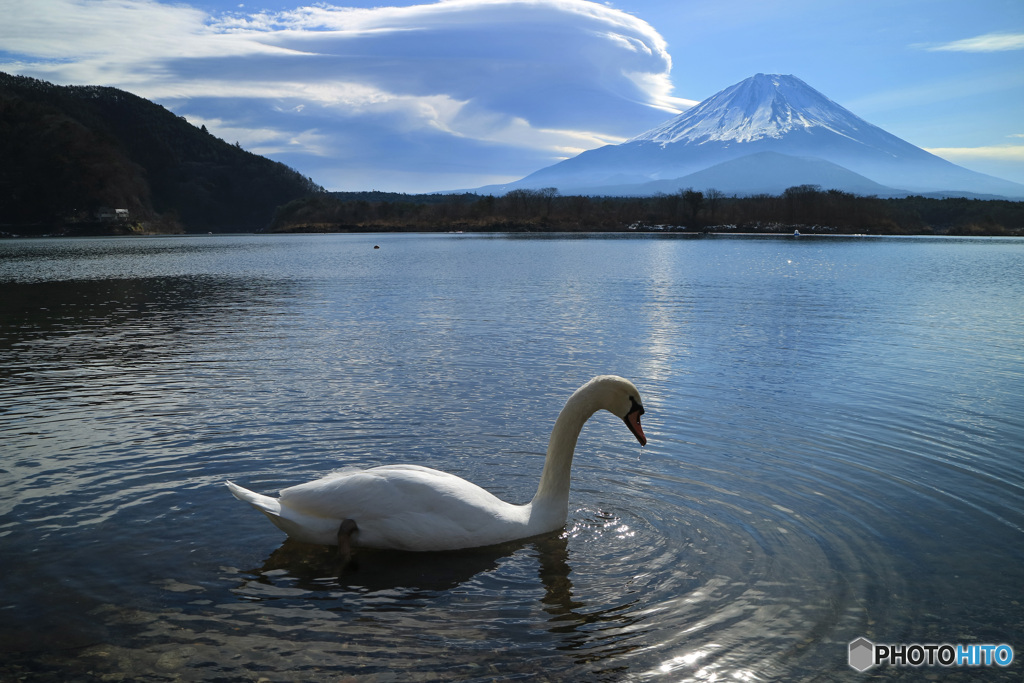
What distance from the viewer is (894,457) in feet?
31.2

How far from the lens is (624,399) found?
7070 mm

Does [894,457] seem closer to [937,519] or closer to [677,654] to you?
[937,519]

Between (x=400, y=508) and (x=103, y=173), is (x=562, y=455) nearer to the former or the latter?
(x=400, y=508)

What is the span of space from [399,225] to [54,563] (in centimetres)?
A: 15908

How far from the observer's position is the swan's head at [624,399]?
700 cm

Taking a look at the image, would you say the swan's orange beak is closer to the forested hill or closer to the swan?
the swan

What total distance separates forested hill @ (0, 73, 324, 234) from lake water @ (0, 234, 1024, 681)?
14561 centimetres

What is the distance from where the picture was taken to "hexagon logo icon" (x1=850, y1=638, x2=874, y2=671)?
5082mm

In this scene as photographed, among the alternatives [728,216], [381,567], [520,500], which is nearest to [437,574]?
[381,567]

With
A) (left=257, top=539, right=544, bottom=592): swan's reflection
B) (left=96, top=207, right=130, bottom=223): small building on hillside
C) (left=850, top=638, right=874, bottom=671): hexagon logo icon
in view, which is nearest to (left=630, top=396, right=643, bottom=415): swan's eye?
(left=257, top=539, right=544, bottom=592): swan's reflection

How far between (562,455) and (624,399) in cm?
81

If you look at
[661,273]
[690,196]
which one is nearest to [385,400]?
[661,273]

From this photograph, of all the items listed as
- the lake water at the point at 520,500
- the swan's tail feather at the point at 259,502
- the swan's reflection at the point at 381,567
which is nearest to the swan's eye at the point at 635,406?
the lake water at the point at 520,500

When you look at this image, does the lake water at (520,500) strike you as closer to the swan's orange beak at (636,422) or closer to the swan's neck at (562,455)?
the swan's neck at (562,455)
